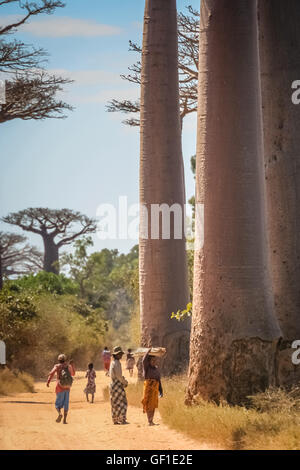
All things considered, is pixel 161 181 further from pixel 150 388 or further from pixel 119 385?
pixel 150 388

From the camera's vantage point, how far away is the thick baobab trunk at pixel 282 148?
42.2ft

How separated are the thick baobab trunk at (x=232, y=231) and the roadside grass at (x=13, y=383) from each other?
883 centimetres

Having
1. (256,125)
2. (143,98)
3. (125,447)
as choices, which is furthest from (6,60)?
(125,447)

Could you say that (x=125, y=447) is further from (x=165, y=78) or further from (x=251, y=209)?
(x=165, y=78)

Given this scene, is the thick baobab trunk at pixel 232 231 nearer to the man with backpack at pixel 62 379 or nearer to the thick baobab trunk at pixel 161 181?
the man with backpack at pixel 62 379

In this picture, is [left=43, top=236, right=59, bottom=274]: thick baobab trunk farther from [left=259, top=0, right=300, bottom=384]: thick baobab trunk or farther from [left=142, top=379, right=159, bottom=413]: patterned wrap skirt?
[left=142, top=379, right=159, bottom=413]: patterned wrap skirt

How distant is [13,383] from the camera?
803 inches

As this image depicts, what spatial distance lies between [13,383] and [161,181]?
723cm

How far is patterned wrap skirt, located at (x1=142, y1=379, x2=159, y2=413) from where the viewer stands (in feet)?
37.6

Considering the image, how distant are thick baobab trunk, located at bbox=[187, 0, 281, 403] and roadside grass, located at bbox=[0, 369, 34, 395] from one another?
8.83 meters

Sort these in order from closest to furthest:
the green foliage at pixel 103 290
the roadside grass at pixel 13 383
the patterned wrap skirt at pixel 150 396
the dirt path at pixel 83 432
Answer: the dirt path at pixel 83 432 → the patterned wrap skirt at pixel 150 396 → the roadside grass at pixel 13 383 → the green foliage at pixel 103 290

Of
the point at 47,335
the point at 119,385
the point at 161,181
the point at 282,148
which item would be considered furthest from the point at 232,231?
the point at 47,335

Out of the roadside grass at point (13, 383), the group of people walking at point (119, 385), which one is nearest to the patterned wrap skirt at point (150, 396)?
the group of people walking at point (119, 385)
